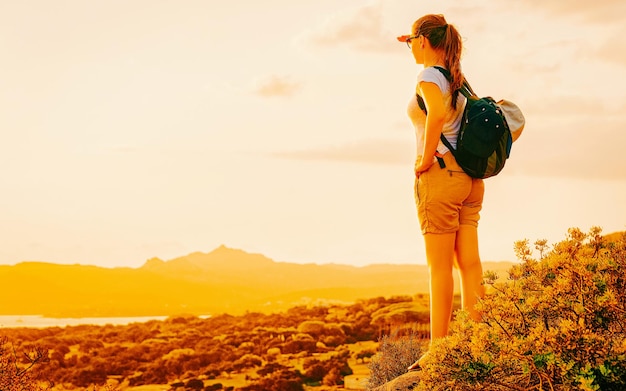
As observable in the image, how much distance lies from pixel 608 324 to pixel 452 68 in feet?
7.41

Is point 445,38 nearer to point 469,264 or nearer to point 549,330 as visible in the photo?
point 469,264

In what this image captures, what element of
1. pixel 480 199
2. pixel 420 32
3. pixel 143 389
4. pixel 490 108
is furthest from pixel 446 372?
pixel 143 389

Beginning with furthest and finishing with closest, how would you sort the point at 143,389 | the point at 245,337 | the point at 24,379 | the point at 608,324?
the point at 245,337 < the point at 143,389 < the point at 24,379 < the point at 608,324

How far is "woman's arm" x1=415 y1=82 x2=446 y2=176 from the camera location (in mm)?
5242

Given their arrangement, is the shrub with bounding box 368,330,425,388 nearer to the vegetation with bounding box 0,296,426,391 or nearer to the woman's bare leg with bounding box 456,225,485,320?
the woman's bare leg with bounding box 456,225,485,320

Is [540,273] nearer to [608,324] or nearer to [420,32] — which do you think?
[608,324]

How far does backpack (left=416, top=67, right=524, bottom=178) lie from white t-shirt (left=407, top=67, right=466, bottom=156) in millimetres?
53

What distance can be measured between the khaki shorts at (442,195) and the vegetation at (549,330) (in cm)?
78

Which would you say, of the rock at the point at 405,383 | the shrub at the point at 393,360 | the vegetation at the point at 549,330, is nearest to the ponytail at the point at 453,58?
the vegetation at the point at 549,330

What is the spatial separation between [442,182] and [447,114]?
543 mm

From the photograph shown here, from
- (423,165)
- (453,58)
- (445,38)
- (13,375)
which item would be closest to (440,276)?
(423,165)

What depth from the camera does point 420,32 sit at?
18.5 ft

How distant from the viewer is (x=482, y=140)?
207 inches

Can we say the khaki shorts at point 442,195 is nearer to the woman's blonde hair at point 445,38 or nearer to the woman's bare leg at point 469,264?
the woman's bare leg at point 469,264
